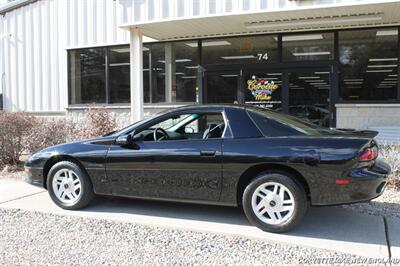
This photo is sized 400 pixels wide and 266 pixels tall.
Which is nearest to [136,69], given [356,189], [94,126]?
[94,126]

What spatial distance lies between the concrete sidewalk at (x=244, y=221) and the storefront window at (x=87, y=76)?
303 inches

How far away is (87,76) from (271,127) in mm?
10340

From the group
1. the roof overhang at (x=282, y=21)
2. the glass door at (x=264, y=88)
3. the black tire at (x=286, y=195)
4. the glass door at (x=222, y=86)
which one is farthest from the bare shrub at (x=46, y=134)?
the black tire at (x=286, y=195)

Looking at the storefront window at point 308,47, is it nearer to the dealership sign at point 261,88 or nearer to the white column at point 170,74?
the dealership sign at point 261,88

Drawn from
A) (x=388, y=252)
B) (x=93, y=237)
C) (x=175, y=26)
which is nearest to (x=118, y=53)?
(x=175, y=26)

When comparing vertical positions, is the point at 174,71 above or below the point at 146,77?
above

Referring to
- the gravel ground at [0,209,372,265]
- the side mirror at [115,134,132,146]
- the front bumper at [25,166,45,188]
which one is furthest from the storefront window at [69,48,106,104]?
the gravel ground at [0,209,372,265]

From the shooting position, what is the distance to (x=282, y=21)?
34.3 ft

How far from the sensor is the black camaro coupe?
4789 millimetres

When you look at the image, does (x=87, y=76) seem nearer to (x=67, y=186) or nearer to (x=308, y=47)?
(x=308, y=47)

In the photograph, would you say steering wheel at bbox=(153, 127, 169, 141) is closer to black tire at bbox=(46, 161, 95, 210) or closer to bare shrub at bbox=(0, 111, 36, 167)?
black tire at bbox=(46, 161, 95, 210)

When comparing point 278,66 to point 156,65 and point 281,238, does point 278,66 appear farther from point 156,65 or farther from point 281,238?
point 281,238

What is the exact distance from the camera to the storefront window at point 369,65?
11.1 metres

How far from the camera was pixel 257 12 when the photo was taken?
31.2 ft
